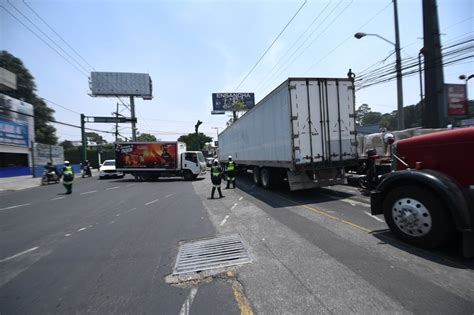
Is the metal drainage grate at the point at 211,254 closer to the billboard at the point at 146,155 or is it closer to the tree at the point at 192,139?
the billboard at the point at 146,155

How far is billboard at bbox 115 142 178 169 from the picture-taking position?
2377cm

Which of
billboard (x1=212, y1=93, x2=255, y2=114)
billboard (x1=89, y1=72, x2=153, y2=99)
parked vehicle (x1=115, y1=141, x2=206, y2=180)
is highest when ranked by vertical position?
billboard (x1=89, y1=72, x2=153, y2=99)

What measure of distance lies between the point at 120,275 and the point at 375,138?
10.7 metres

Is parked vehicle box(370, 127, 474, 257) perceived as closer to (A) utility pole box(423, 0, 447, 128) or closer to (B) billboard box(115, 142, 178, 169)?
(A) utility pole box(423, 0, 447, 128)

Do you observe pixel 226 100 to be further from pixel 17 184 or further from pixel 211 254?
pixel 211 254

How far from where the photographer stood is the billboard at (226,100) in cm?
6303

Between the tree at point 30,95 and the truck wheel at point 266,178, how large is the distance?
953cm

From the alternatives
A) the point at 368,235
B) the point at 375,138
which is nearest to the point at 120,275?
the point at 368,235

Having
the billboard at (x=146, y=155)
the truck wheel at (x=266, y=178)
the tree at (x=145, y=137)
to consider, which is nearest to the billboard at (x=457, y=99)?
the truck wheel at (x=266, y=178)

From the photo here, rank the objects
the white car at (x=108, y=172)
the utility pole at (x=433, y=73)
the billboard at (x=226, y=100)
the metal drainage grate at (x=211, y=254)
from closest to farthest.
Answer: the metal drainage grate at (x=211, y=254)
the utility pole at (x=433, y=73)
the white car at (x=108, y=172)
the billboard at (x=226, y=100)

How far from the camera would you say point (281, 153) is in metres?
10.5

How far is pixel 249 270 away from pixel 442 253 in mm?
2890

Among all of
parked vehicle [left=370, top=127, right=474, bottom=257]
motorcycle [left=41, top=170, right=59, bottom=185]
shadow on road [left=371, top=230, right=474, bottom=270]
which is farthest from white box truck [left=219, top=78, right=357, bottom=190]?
motorcycle [left=41, top=170, right=59, bottom=185]

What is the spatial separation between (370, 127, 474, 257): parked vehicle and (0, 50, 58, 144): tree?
8636 millimetres
